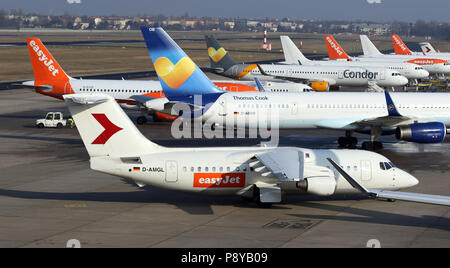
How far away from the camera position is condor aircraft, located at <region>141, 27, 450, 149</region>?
5753cm

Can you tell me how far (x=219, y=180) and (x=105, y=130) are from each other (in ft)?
22.2

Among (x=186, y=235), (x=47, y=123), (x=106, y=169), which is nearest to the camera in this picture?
(x=186, y=235)

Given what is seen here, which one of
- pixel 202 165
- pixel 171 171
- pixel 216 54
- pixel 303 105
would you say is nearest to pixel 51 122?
pixel 303 105

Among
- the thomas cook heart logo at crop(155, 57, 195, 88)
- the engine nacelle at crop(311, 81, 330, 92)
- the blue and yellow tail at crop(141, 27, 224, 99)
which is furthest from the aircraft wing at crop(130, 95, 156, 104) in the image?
the engine nacelle at crop(311, 81, 330, 92)

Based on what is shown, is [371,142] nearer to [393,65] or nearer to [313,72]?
[313,72]

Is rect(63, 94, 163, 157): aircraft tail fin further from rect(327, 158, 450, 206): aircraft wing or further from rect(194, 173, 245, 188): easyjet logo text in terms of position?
rect(327, 158, 450, 206): aircraft wing

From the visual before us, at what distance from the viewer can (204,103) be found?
5872 cm

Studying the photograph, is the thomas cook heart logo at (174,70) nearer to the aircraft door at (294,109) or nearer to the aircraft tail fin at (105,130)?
the aircraft door at (294,109)

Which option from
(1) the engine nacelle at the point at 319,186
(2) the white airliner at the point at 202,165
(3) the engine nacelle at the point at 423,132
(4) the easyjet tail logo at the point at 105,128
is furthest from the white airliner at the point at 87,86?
(1) the engine nacelle at the point at 319,186

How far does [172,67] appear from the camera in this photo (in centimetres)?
5772

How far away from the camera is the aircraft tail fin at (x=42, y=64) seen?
3009 inches
